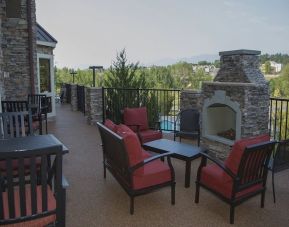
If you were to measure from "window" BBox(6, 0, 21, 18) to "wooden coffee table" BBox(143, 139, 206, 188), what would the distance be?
5.71m

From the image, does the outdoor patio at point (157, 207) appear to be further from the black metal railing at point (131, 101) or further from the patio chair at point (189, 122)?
the black metal railing at point (131, 101)

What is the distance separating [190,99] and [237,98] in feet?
7.58

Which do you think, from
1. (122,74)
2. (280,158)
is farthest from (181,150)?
(122,74)

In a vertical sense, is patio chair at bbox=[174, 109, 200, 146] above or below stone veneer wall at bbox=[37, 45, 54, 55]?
below

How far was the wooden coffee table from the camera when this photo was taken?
4.09 meters

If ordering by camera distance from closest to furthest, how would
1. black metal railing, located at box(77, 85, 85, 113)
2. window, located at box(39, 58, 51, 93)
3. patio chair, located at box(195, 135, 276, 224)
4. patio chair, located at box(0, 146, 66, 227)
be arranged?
1. patio chair, located at box(0, 146, 66, 227)
2. patio chair, located at box(195, 135, 276, 224)
3. window, located at box(39, 58, 51, 93)
4. black metal railing, located at box(77, 85, 85, 113)

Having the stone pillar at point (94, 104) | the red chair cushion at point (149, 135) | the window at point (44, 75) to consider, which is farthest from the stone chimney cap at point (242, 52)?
the window at point (44, 75)

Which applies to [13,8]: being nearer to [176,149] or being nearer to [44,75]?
[44,75]

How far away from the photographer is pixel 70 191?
396cm

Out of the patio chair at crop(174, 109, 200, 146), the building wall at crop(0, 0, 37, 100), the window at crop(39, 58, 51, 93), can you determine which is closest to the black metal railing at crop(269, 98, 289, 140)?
the patio chair at crop(174, 109, 200, 146)

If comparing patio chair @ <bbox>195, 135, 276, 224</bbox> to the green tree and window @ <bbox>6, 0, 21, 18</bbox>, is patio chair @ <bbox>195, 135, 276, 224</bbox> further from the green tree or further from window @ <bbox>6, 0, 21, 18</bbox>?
window @ <bbox>6, 0, 21, 18</bbox>

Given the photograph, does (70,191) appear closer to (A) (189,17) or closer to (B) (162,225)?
(B) (162,225)

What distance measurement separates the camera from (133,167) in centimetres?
319

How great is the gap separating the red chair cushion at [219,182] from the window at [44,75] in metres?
7.68
